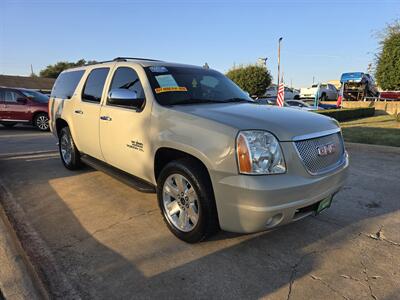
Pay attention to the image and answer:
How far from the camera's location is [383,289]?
2594mm

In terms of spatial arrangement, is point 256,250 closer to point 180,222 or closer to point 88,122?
point 180,222

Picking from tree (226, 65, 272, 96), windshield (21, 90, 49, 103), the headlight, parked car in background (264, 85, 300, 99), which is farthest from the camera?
tree (226, 65, 272, 96)

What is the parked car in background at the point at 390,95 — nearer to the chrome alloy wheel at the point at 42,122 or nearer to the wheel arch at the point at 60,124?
the chrome alloy wheel at the point at 42,122

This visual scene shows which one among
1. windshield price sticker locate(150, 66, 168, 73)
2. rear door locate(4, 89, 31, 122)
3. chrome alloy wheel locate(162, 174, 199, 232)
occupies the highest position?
windshield price sticker locate(150, 66, 168, 73)

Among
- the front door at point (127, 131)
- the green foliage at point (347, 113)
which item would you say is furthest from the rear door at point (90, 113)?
the green foliage at point (347, 113)

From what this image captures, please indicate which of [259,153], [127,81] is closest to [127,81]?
[127,81]

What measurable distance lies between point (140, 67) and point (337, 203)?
316cm

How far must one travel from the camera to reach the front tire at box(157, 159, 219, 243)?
3000 millimetres

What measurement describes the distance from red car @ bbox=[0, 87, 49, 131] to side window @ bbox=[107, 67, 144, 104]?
10.2 m

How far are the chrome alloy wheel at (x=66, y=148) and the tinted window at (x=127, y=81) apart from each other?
1927 millimetres

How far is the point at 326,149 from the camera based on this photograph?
317cm

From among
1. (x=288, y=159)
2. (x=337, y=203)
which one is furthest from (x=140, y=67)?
(x=337, y=203)

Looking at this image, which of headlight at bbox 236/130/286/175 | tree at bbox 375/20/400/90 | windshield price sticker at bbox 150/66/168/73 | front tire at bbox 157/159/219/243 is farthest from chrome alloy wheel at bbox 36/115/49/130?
tree at bbox 375/20/400/90

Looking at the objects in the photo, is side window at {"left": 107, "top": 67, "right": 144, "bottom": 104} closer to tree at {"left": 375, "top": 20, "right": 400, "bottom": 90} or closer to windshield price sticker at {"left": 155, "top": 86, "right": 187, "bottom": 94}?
windshield price sticker at {"left": 155, "top": 86, "right": 187, "bottom": 94}
